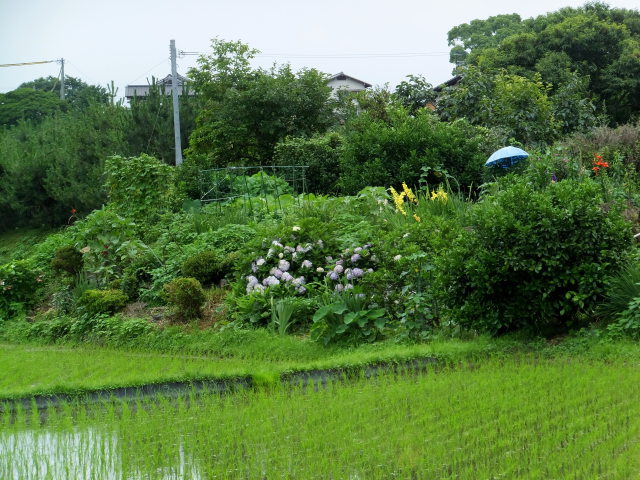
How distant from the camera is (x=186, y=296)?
10734mm

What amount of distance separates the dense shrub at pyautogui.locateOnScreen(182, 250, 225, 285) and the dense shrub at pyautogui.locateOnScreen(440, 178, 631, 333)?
4.60 meters

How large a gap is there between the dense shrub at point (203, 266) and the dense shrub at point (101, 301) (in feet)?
3.44

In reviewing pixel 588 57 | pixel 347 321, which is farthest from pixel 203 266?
pixel 588 57

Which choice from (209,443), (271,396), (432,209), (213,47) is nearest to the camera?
(209,443)

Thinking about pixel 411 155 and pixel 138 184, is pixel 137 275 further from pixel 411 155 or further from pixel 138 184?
pixel 411 155

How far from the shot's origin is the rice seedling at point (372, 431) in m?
4.94

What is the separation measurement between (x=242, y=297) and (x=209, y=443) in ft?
16.2

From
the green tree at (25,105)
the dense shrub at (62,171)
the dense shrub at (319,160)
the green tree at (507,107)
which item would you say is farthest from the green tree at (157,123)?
the green tree at (25,105)

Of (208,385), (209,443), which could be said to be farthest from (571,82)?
(209,443)

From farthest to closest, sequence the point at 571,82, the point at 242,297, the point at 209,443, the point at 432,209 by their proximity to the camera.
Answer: the point at 571,82
the point at 432,209
the point at 242,297
the point at 209,443

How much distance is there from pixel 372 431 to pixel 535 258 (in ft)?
10.2

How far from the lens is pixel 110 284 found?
1255 centimetres

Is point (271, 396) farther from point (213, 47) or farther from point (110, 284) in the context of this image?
point (213, 47)

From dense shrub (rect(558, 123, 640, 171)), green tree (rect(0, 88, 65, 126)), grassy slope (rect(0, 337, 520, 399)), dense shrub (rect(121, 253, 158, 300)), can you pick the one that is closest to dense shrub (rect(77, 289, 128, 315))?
dense shrub (rect(121, 253, 158, 300))
